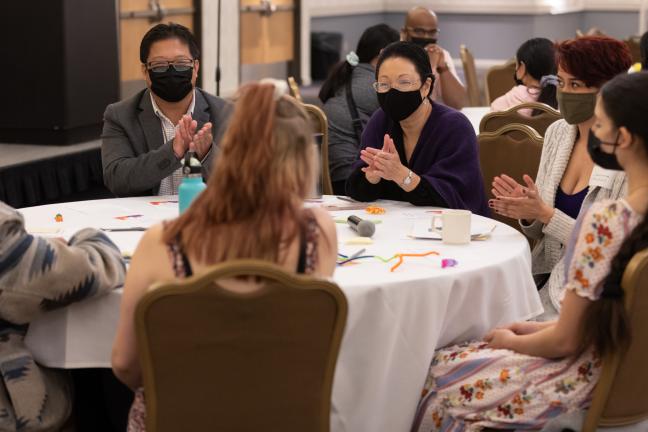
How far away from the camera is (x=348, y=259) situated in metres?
2.74

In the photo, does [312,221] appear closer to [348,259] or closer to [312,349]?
[312,349]

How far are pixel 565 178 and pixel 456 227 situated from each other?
2.02ft

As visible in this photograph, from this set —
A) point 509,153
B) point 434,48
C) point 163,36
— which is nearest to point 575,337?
point 509,153

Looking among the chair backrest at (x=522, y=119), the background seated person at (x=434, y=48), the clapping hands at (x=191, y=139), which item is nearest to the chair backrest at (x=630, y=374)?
the clapping hands at (x=191, y=139)

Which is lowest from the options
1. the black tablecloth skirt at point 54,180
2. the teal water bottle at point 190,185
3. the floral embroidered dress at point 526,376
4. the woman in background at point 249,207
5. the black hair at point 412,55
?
the black tablecloth skirt at point 54,180

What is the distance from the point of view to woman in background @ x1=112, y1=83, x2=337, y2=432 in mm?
1995

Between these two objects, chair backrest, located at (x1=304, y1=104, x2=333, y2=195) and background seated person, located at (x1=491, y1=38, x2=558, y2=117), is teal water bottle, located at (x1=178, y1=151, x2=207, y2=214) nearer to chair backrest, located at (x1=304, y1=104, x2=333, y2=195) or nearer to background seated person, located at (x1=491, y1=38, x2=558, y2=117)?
chair backrest, located at (x1=304, y1=104, x2=333, y2=195)

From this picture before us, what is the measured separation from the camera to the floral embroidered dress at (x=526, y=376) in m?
2.28

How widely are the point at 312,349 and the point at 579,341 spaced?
0.66m

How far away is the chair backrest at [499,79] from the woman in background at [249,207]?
527cm

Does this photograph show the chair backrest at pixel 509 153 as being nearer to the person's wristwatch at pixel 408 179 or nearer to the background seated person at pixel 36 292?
the person's wristwatch at pixel 408 179

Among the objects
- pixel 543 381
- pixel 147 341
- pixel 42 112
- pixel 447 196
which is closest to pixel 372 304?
pixel 543 381

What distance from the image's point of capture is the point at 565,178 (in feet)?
11.1

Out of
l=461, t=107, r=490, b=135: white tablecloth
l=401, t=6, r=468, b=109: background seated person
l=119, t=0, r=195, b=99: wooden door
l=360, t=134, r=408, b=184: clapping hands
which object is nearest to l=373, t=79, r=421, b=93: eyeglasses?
l=360, t=134, r=408, b=184: clapping hands
